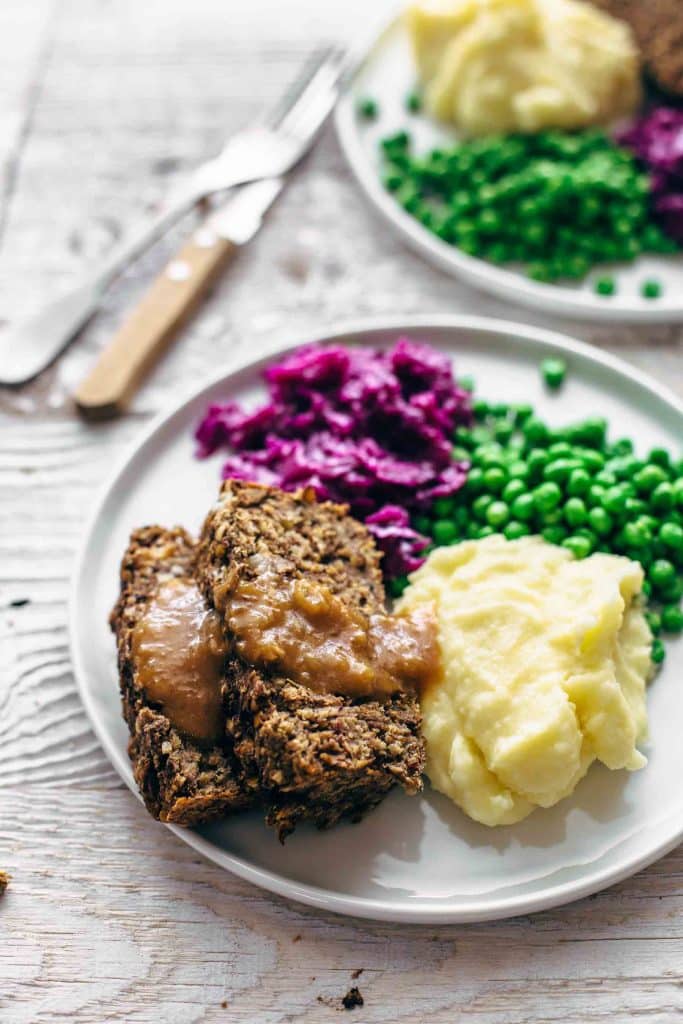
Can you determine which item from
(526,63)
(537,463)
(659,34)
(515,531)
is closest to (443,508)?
(515,531)

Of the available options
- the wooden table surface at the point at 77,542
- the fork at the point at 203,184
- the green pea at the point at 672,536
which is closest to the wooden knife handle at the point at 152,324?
the wooden table surface at the point at 77,542

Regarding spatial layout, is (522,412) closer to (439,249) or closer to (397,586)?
(397,586)

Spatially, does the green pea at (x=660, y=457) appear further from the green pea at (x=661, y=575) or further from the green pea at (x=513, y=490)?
the green pea at (x=513, y=490)

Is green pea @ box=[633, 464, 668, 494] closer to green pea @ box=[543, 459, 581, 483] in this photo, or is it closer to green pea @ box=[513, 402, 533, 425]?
green pea @ box=[543, 459, 581, 483]

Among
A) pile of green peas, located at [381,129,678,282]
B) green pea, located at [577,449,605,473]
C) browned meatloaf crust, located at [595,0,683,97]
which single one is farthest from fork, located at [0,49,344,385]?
green pea, located at [577,449,605,473]

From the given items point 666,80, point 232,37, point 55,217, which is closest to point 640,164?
point 666,80

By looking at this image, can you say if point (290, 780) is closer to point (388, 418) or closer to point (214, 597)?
point (214, 597)

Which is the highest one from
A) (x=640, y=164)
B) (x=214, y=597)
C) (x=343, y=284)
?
(x=640, y=164)

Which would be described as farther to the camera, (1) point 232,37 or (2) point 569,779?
(1) point 232,37
